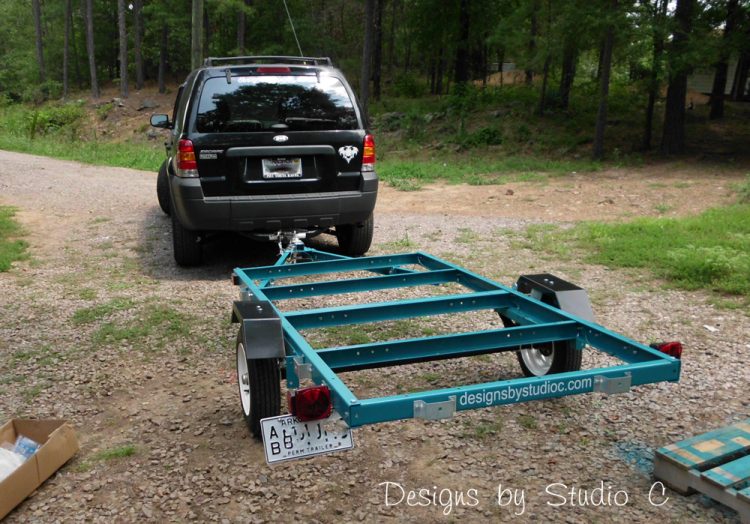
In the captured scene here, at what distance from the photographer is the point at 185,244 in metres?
7.36

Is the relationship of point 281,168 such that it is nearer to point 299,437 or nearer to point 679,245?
point 299,437

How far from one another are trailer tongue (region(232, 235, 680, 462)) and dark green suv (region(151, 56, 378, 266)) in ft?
5.49

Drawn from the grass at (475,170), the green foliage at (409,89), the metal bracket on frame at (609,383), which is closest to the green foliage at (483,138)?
the grass at (475,170)

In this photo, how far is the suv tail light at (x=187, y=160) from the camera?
21.5 feet

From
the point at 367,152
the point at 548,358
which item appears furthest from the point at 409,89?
the point at 548,358

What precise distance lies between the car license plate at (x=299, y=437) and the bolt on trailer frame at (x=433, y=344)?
109 millimetres

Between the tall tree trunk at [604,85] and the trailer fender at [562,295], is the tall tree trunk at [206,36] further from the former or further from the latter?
the trailer fender at [562,295]

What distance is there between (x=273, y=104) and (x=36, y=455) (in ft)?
14.6

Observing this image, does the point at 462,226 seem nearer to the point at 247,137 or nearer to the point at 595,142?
the point at 247,137

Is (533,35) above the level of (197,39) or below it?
above

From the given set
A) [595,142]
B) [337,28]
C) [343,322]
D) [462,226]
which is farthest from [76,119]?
[343,322]

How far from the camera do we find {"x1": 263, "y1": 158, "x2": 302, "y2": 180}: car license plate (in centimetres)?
678

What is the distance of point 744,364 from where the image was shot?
4898 mm

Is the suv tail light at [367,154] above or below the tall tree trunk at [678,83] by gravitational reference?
below
